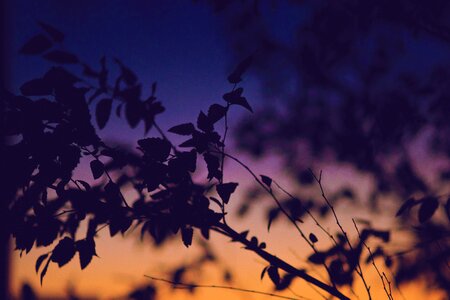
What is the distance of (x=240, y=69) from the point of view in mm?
1495

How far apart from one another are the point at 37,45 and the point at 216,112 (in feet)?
2.01

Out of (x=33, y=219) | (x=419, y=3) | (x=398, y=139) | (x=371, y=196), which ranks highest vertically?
(x=419, y=3)

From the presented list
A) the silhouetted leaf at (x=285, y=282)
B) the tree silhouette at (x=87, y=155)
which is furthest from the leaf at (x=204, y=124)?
the silhouetted leaf at (x=285, y=282)

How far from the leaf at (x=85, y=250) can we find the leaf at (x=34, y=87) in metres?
0.57

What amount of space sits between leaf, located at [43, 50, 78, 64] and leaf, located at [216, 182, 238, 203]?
0.66m

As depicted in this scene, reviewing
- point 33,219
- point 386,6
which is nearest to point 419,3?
point 386,6

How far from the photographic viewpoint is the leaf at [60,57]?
1391 millimetres

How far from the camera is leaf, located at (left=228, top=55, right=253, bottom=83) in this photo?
1445 mm

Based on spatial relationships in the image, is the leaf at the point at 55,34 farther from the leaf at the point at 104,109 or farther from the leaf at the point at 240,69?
the leaf at the point at 240,69

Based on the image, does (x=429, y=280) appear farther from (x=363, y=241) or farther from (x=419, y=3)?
(x=419, y=3)

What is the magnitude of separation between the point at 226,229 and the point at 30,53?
914 mm

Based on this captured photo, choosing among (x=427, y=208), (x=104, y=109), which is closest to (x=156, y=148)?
(x=104, y=109)

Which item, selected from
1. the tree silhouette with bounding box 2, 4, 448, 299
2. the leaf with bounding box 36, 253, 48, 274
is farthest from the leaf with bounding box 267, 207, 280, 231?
the leaf with bounding box 36, 253, 48, 274

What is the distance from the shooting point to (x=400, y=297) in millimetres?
2295
